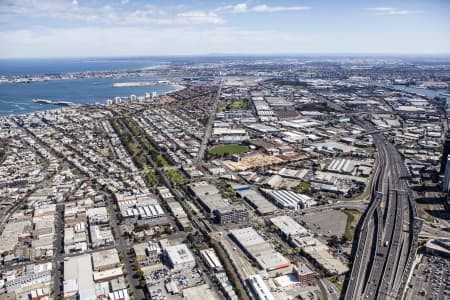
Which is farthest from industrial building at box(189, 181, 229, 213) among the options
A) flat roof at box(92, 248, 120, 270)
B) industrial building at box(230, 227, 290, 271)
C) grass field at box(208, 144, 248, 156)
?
grass field at box(208, 144, 248, 156)

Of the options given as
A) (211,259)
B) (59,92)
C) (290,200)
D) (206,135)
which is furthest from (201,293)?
(59,92)

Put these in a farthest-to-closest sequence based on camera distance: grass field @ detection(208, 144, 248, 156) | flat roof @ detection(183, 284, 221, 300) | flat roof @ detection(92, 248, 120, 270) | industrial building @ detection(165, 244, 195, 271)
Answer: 1. grass field @ detection(208, 144, 248, 156)
2. flat roof @ detection(92, 248, 120, 270)
3. industrial building @ detection(165, 244, 195, 271)
4. flat roof @ detection(183, 284, 221, 300)

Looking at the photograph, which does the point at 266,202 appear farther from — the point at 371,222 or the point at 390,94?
the point at 390,94

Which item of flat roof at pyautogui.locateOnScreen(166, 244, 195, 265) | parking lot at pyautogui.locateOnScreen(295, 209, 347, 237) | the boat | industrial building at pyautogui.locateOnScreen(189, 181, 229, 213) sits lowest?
parking lot at pyautogui.locateOnScreen(295, 209, 347, 237)

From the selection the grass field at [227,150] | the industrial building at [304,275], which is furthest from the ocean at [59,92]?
the industrial building at [304,275]

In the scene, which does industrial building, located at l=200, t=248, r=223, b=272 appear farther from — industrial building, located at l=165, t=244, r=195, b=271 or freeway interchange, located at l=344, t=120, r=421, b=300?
freeway interchange, located at l=344, t=120, r=421, b=300

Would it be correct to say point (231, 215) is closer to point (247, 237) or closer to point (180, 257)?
point (247, 237)
